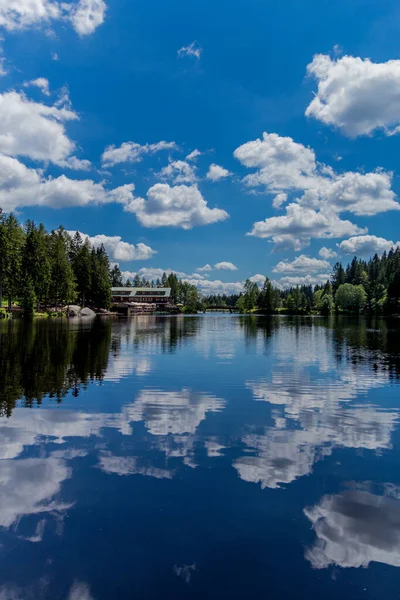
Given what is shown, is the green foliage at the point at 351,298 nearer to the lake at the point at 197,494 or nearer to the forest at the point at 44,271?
the forest at the point at 44,271

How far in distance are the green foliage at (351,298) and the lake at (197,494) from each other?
182m

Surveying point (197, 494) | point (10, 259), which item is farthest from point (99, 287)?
point (197, 494)

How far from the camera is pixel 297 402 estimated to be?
1585 centimetres

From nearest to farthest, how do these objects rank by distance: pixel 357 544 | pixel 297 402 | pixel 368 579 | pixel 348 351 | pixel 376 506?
pixel 368 579 < pixel 357 544 < pixel 376 506 < pixel 297 402 < pixel 348 351

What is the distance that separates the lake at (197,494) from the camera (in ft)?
18.1

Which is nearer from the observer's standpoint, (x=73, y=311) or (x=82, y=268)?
(x=73, y=311)

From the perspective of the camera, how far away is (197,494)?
7.83 m

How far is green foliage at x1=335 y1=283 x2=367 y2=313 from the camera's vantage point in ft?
607

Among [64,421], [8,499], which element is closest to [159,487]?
[8,499]

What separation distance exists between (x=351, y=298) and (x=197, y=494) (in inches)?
7721

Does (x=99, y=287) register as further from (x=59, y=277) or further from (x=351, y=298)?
(x=351, y=298)

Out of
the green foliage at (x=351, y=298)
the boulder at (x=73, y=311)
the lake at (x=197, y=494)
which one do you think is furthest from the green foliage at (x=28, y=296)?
the green foliage at (x=351, y=298)

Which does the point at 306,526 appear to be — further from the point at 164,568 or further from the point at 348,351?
the point at 348,351

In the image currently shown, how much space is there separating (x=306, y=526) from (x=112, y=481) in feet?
13.6
